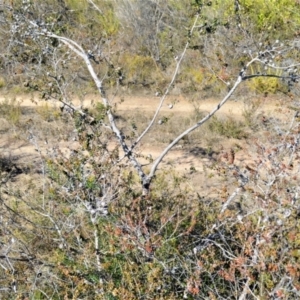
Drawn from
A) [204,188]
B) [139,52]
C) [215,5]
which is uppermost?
[215,5]

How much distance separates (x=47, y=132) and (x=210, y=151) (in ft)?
9.99

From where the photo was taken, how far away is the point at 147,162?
8828 mm

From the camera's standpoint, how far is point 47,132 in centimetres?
969

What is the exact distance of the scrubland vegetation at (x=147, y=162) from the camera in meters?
4.31

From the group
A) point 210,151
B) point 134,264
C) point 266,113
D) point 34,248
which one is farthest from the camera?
point 266,113

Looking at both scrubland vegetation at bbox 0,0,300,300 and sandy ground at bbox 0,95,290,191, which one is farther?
sandy ground at bbox 0,95,290,191

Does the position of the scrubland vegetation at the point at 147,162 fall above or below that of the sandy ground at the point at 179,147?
above

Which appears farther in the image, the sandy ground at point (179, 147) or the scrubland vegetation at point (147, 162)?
the sandy ground at point (179, 147)

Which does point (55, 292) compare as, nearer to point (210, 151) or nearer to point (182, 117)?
point (210, 151)

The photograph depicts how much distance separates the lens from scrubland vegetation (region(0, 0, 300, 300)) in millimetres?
4312

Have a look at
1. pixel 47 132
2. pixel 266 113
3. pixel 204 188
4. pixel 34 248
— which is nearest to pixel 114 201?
pixel 34 248

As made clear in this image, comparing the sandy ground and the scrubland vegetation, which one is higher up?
the scrubland vegetation

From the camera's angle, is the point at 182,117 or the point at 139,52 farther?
the point at 139,52

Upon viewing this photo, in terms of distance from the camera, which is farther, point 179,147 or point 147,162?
point 179,147
